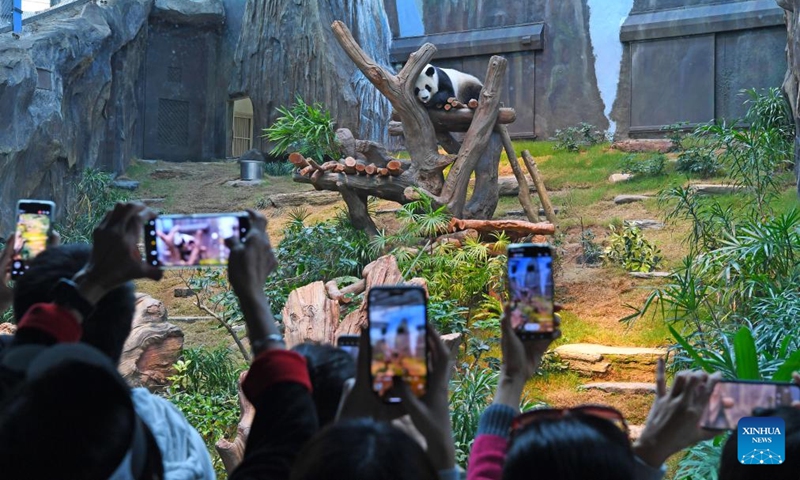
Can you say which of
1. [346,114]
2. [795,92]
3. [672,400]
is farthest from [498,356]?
[346,114]

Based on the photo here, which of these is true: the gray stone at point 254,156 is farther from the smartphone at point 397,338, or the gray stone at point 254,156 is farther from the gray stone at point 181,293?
the smartphone at point 397,338

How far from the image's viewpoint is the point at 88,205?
10.1m

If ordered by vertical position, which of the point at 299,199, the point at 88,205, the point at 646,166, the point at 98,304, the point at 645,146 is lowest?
the point at 98,304

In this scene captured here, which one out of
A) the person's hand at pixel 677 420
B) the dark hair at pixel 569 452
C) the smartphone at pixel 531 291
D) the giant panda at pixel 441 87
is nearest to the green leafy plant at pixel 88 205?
the giant panda at pixel 441 87

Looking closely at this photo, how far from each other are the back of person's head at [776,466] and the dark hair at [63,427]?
2.82 feet

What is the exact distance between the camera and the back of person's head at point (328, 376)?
1484 millimetres

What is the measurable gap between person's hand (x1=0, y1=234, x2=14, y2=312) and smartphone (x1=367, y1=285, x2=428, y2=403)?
78cm

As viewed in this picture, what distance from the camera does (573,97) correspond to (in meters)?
12.7

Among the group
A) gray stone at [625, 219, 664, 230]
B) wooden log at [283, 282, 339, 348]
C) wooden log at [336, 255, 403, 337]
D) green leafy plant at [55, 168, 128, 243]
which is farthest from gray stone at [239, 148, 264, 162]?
wooden log at [283, 282, 339, 348]

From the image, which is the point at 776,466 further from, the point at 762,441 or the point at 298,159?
the point at 298,159

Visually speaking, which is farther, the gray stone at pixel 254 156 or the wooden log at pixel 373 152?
the gray stone at pixel 254 156

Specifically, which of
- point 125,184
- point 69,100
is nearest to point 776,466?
point 69,100

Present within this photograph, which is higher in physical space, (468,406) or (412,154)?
(412,154)

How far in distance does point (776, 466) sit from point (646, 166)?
30.5 feet
